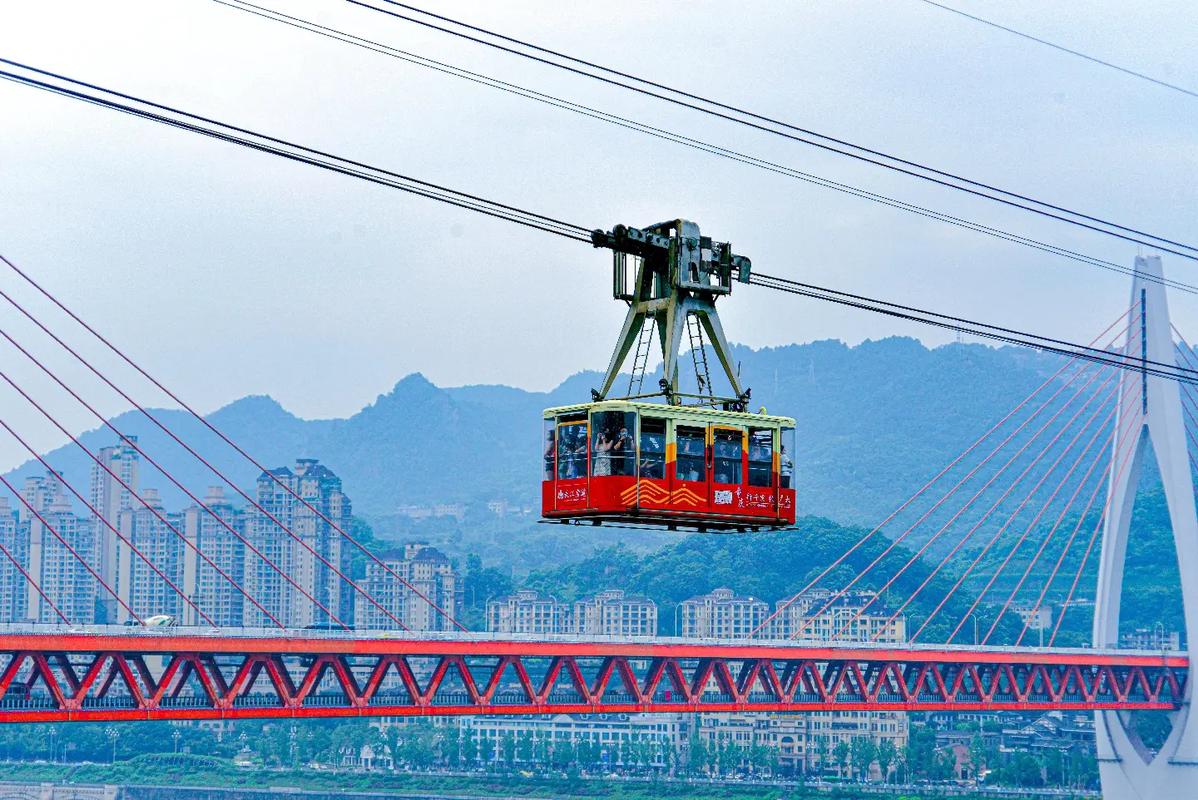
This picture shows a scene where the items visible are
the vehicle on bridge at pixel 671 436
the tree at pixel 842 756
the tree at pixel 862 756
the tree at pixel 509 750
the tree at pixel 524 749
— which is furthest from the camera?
the tree at pixel 524 749

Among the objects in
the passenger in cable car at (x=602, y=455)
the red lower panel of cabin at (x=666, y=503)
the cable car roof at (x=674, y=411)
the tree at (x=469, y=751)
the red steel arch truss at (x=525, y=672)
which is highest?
the cable car roof at (x=674, y=411)

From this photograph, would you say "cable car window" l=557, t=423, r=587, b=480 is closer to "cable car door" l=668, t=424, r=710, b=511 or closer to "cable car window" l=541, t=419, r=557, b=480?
"cable car window" l=541, t=419, r=557, b=480

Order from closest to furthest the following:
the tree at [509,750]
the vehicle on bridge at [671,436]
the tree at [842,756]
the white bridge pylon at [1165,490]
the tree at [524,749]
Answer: the vehicle on bridge at [671,436], the white bridge pylon at [1165,490], the tree at [842,756], the tree at [509,750], the tree at [524,749]

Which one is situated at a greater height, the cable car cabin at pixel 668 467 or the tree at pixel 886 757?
the cable car cabin at pixel 668 467

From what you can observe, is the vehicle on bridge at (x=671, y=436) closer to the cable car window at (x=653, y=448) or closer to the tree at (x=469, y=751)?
the cable car window at (x=653, y=448)

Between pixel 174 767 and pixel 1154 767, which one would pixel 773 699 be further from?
pixel 174 767

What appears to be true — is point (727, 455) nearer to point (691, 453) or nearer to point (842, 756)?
point (691, 453)

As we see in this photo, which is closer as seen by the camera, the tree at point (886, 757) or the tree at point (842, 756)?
the tree at point (886, 757)

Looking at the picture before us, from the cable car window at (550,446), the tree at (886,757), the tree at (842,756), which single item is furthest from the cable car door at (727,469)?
the tree at (842,756)

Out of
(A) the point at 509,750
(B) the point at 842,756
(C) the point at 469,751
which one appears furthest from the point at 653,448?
(A) the point at 509,750
